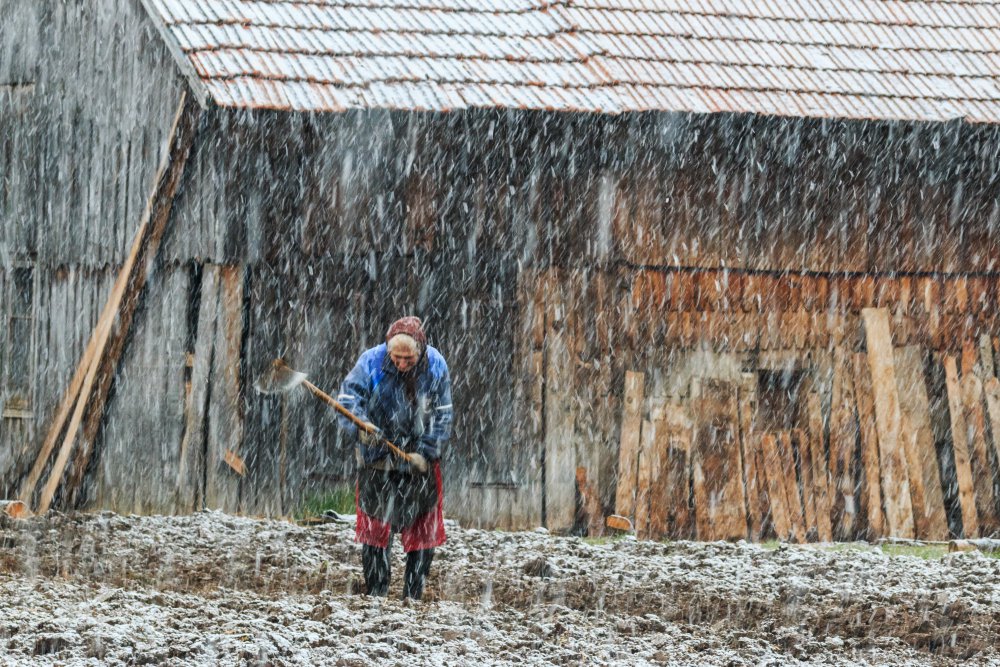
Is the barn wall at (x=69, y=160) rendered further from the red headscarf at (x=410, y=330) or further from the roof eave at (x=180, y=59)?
the red headscarf at (x=410, y=330)

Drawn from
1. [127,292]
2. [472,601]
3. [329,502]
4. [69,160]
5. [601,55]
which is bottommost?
[472,601]

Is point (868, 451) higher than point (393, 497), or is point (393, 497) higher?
point (868, 451)

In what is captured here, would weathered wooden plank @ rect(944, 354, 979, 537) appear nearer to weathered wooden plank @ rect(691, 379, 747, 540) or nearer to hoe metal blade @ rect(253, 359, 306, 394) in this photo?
weathered wooden plank @ rect(691, 379, 747, 540)

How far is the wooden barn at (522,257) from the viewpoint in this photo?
12.0 meters

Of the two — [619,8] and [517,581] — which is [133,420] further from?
[619,8]

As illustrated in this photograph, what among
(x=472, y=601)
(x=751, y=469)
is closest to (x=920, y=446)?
(x=751, y=469)

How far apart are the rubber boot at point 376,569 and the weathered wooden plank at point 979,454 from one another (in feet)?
20.0

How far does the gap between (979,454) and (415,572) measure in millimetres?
6025

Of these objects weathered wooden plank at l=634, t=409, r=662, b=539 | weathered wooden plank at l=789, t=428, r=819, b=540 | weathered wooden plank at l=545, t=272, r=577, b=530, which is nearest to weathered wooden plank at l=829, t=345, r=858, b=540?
weathered wooden plank at l=789, t=428, r=819, b=540

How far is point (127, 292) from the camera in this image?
12.0 meters

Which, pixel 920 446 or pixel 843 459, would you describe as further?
pixel 920 446

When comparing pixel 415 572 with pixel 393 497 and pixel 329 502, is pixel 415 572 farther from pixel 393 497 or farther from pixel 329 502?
pixel 329 502

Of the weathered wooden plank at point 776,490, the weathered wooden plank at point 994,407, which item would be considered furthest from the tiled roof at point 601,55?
the weathered wooden plank at point 776,490

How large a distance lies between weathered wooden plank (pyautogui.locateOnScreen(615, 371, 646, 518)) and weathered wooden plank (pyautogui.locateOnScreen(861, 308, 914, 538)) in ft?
6.19
